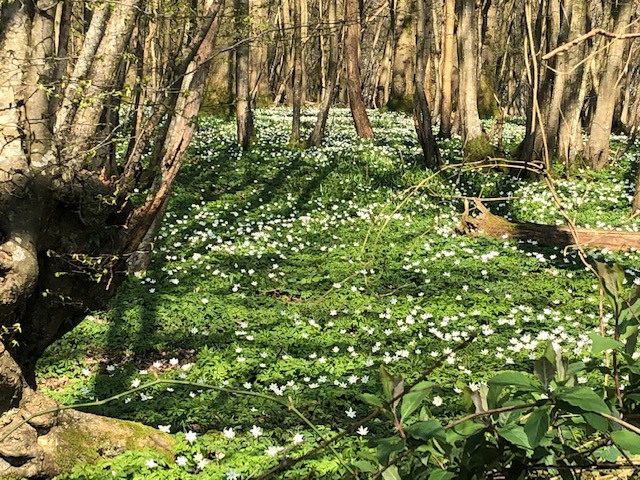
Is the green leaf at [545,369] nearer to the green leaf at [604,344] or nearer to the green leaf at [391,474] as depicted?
the green leaf at [604,344]

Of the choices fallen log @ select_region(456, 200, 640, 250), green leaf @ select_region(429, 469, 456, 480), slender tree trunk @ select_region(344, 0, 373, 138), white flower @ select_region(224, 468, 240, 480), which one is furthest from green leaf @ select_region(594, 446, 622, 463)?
slender tree trunk @ select_region(344, 0, 373, 138)

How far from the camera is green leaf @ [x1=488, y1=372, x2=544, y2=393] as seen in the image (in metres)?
1.15

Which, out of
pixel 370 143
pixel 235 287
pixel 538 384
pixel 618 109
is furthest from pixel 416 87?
pixel 618 109

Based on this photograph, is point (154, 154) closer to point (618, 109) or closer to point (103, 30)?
point (103, 30)

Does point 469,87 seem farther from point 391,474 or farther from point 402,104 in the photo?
point 402,104

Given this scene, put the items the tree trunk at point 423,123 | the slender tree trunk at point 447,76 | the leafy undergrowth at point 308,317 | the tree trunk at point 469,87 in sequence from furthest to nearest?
the slender tree trunk at point 447,76
the tree trunk at point 469,87
the tree trunk at point 423,123
the leafy undergrowth at point 308,317

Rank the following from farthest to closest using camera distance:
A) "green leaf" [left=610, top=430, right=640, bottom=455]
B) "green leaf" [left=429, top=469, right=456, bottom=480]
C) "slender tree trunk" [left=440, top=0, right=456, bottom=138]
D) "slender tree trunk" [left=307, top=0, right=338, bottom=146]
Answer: "slender tree trunk" [left=440, top=0, right=456, bottom=138]
"slender tree trunk" [left=307, top=0, right=338, bottom=146]
"green leaf" [left=429, top=469, right=456, bottom=480]
"green leaf" [left=610, top=430, right=640, bottom=455]

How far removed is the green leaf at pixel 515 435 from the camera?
3.79 feet

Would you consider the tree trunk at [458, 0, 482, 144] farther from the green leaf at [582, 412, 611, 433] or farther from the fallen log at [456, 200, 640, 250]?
the green leaf at [582, 412, 611, 433]

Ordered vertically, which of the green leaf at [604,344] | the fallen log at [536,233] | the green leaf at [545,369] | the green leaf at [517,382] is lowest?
the fallen log at [536,233]

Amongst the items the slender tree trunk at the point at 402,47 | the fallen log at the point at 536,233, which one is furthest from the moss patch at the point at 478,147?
the slender tree trunk at the point at 402,47

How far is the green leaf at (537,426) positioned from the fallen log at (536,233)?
853cm

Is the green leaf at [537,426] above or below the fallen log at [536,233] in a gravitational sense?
above

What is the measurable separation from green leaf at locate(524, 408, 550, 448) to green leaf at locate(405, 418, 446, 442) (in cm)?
17
